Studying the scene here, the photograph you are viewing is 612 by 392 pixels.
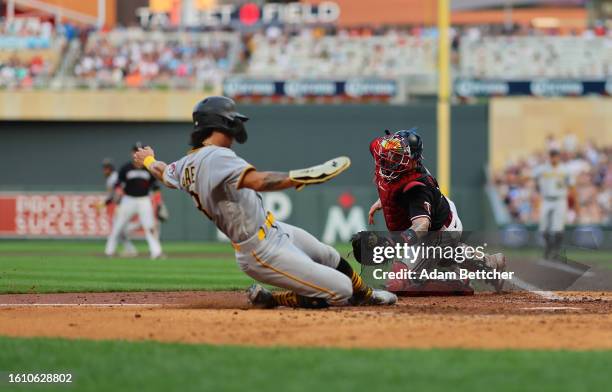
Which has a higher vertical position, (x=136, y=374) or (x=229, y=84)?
(x=229, y=84)

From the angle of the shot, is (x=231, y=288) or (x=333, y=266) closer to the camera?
(x=333, y=266)

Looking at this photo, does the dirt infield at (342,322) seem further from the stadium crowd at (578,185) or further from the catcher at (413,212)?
the stadium crowd at (578,185)

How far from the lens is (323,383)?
5195 mm

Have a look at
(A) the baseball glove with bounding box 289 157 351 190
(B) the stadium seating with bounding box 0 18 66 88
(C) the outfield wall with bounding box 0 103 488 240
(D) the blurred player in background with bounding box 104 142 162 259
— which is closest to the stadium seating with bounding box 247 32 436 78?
(C) the outfield wall with bounding box 0 103 488 240

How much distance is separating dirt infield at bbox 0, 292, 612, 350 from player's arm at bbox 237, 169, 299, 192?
3.12ft

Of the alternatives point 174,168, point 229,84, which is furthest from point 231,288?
point 229,84

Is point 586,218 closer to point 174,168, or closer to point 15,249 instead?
point 15,249

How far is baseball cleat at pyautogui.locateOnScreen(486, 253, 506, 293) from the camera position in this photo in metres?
9.97

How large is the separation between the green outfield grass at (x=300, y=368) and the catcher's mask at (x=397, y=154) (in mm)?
3450

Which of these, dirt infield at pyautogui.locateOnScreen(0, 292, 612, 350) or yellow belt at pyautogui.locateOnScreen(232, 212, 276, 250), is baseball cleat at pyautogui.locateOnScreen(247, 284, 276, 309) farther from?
yellow belt at pyautogui.locateOnScreen(232, 212, 276, 250)

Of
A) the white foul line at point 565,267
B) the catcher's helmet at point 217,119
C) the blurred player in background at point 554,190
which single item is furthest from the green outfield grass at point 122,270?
the blurred player in background at point 554,190

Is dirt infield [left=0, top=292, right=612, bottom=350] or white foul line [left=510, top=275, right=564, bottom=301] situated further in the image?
white foul line [left=510, top=275, right=564, bottom=301]

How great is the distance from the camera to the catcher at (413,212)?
933 cm

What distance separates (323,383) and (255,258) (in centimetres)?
304
